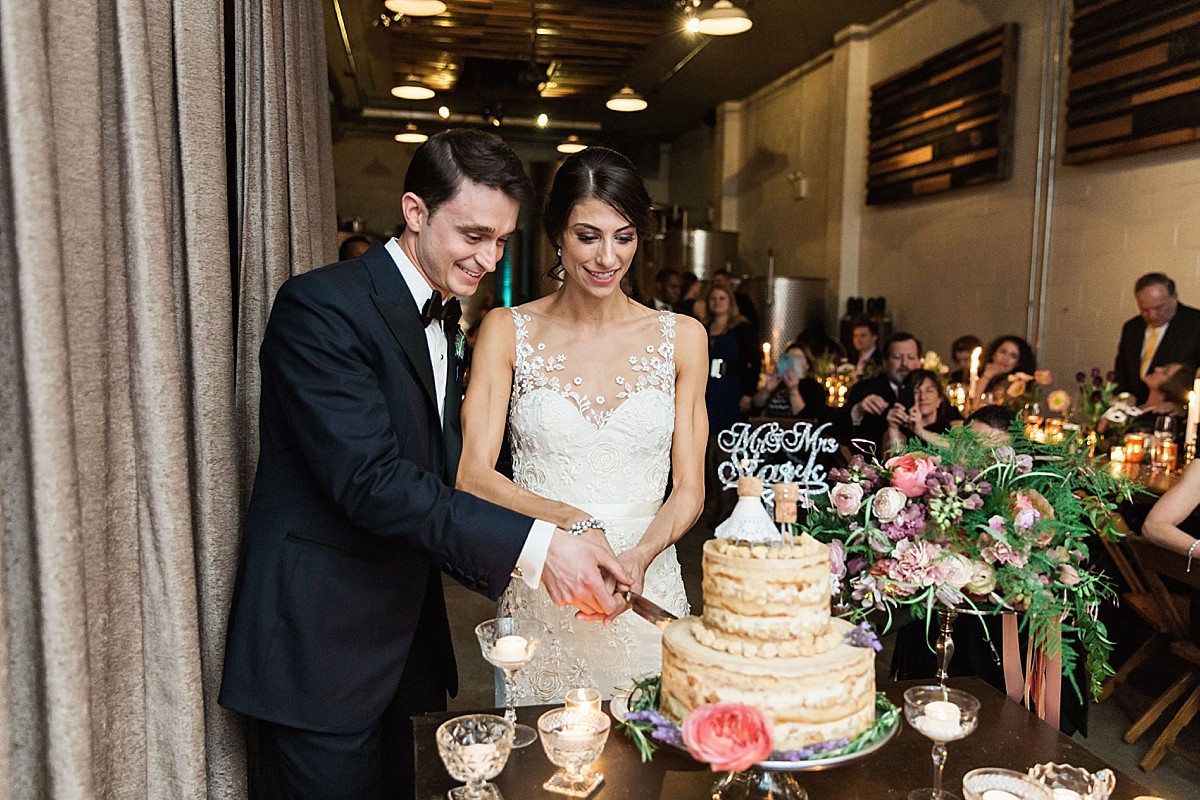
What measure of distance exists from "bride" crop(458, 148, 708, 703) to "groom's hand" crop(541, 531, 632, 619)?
0.65 metres

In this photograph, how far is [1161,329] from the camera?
582 cm

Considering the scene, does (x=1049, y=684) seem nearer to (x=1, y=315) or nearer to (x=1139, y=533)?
(x=1, y=315)

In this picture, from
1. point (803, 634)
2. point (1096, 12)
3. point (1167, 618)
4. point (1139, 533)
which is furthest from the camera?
point (1096, 12)

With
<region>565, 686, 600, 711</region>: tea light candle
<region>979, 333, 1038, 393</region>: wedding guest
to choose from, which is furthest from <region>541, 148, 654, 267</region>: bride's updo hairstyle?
<region>979, 333, 1038, 393</region>: wedding guest

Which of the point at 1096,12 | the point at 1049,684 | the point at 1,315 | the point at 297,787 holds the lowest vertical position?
the point at 297,787

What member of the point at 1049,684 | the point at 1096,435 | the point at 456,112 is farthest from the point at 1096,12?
the point at 456,112

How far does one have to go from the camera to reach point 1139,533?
4379 millimetres

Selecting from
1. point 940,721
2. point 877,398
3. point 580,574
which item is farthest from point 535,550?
point 877,398

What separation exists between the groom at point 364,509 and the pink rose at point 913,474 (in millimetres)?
571

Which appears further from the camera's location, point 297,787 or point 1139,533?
point 1139,533

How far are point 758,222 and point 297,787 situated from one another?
1132cm

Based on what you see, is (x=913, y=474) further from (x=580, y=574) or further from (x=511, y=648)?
(x=511, y=648)

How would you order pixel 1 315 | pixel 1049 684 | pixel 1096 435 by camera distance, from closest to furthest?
1. pixel 1 315
2. pixel 1049 684
3. pixel 1096 435

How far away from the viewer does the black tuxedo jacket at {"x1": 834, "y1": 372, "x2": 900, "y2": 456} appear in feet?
19.0
